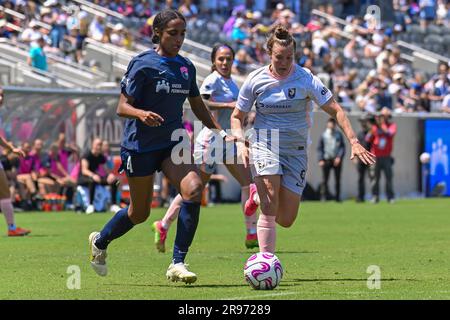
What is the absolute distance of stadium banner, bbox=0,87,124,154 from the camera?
2877 centimetres

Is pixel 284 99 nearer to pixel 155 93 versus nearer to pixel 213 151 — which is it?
pixel 155 93

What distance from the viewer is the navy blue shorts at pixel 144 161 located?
38.8 ft

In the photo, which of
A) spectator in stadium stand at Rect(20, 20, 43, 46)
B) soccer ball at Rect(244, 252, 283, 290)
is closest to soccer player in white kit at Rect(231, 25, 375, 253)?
soccer ball at Rect(244, 252, 283, 290)

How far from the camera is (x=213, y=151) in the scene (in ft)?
54.2

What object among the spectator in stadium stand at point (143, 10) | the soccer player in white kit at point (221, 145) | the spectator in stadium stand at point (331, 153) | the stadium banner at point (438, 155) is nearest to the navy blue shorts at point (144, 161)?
the soccer player in white kit at point (221, 145)

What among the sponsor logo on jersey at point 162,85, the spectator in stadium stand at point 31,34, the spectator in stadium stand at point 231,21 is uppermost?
the spectator in stadium stand at point 231,21

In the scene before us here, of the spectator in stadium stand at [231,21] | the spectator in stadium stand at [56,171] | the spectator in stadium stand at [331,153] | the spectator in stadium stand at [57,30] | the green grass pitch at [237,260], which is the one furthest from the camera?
the spectator in stadium stand at [231,21]

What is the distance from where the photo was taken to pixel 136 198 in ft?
39.3

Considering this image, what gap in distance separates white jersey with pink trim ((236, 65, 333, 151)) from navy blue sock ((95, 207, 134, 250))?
154 cm

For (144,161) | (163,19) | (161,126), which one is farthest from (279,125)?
(163,19)

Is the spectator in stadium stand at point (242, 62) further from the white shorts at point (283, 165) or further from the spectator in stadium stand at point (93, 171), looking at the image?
the white shorts at point (283, 165)

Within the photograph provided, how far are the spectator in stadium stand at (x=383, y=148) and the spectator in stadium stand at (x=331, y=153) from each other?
784mm

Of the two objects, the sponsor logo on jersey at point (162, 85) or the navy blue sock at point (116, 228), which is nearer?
the sponsor logo on jersey at point (162, 85)
